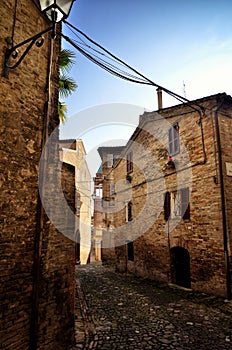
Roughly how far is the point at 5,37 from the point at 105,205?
800 inches

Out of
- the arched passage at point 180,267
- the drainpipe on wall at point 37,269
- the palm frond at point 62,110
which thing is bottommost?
the arched passage at point 180,267

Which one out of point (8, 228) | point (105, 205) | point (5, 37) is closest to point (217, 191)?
point (8, 228)

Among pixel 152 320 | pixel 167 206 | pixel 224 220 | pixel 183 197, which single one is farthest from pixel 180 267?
pixel 152 320

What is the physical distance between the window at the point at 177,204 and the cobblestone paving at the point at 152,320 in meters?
3.28

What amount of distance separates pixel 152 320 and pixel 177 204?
5.75m

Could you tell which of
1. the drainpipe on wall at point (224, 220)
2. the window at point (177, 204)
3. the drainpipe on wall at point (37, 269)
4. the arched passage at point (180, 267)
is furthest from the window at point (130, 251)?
the drainpipe on wall at point (37, 269)

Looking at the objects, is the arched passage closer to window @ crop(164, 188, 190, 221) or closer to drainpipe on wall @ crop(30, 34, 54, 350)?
window @ crop(164, 188, 190, 221)

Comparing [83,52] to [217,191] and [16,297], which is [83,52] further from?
[217,191]

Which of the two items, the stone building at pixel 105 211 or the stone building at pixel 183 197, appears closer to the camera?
the stone building at pixel 183 197

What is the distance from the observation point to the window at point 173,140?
11.7 metres

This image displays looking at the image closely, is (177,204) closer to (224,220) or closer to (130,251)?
(224,220)

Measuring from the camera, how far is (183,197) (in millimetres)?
10984

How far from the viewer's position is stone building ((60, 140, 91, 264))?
23000mm

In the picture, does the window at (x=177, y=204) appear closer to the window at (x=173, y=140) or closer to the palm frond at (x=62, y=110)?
the window at (x=173, y=140)
